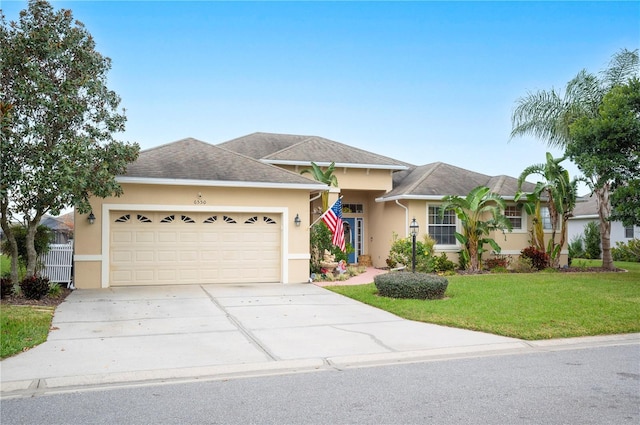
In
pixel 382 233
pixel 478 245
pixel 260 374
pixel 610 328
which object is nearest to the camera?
pixel 260 374

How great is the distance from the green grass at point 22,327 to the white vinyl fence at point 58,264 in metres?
3.17

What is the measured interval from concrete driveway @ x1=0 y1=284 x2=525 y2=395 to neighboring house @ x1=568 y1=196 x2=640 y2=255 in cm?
2287

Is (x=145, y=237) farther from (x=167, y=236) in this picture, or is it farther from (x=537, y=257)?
(x=537, y=257)

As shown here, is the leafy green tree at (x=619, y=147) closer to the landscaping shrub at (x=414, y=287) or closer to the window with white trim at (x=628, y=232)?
the landscaping shrub at (x=414, y=287)

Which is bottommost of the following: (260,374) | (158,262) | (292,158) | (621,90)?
(260,374)

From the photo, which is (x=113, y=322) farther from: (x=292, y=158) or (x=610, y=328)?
(x=292, y=158)

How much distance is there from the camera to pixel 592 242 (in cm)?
2922

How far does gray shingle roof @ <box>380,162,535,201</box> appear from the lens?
20.6 metres

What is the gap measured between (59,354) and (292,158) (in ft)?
46.4

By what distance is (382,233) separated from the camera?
22016mm

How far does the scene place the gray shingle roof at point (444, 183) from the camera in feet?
67.5

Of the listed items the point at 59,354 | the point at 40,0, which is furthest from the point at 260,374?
the point at 40,0

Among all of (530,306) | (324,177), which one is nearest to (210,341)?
(530,306)

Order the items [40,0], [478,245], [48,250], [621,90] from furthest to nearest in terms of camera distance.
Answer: [478,245]
[621,90]
[48,250]
[40,0]
